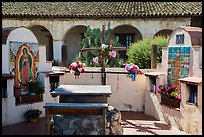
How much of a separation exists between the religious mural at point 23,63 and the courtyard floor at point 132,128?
3.41 feet

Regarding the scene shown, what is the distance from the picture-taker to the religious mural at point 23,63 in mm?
8805

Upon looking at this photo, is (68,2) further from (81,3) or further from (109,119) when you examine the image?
(109,119)

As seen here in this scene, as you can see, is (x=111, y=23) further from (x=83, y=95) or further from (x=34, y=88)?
(x=83, y=95)

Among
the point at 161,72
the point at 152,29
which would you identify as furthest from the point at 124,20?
the point at 161,72

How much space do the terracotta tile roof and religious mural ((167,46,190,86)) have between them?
25.8 ft

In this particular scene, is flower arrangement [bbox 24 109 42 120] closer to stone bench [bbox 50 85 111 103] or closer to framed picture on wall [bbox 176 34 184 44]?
stone bench [bbox 50 85 111 103]

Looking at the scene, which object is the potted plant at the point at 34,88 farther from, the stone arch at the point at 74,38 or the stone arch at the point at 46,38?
the stone arch at the point at 46,38

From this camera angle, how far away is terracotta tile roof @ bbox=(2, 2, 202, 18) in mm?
16750

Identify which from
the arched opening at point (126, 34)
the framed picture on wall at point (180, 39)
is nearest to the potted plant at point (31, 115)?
the framed picture on wall at point (180, 39)

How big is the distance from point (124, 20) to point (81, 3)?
3.94 meters

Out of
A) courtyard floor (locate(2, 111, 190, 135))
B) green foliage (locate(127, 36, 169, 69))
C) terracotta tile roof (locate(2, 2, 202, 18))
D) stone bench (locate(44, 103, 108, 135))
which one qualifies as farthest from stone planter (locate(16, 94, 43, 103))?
terracotta tile roof (locate(2, 2, 202, 18))

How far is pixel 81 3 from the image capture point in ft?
64.7

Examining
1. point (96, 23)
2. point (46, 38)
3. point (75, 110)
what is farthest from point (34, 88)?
point (46, 38)

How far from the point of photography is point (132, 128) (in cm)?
835
